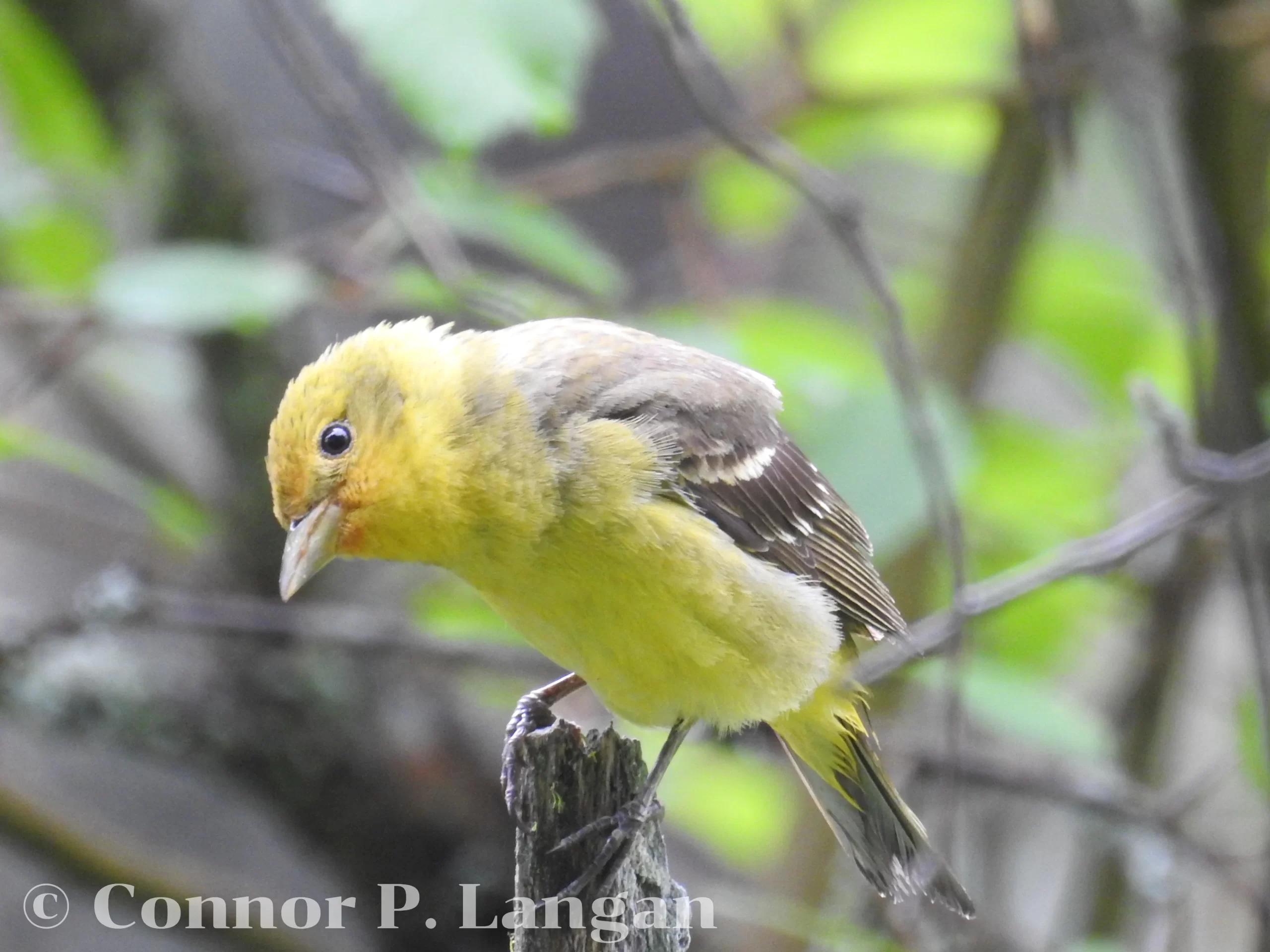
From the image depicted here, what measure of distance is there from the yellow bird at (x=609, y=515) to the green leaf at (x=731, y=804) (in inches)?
75.2

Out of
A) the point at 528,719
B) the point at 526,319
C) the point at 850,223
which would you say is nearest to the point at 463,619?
the point at 528,719

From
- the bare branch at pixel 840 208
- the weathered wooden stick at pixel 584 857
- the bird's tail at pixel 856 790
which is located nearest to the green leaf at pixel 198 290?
the bare branch at pixel 840 208

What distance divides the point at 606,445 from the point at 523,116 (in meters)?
0.76

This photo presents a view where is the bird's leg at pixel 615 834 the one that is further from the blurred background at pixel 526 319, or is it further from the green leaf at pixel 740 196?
the green leaf at pixel 740 196

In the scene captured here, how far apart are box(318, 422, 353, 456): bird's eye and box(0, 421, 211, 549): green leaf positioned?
60cm

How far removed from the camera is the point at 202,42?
5.48 m

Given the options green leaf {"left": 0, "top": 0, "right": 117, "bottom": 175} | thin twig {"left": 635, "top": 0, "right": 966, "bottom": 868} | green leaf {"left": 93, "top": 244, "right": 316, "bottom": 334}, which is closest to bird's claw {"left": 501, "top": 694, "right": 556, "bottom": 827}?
thin twig {"left": 635, "top": 0, "right": 966, "bottom": 868}

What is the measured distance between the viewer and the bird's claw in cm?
302

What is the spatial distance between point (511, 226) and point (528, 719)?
126 centimetres

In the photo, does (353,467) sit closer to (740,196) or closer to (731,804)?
(740,196)

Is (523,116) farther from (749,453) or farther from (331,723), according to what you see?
(331,723)

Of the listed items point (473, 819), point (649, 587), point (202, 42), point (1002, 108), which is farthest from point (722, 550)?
point (202, 42)

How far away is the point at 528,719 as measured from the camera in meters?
3.24

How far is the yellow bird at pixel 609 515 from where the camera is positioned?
2.83 meters
